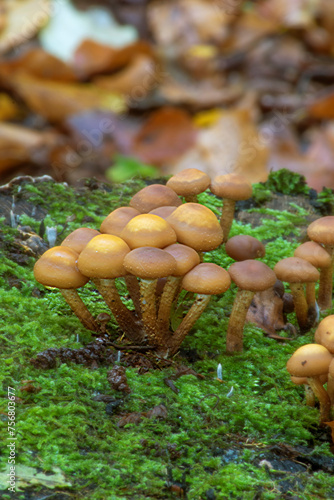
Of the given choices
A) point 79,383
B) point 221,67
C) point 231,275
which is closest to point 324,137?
point 221,67

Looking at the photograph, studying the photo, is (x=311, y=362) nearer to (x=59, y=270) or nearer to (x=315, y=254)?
(x=315, y=254)

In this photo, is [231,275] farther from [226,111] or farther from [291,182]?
[226,111]

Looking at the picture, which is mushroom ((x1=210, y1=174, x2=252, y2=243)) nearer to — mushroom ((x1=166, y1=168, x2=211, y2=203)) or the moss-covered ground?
mushroom ((x1=166, y1=168, x2=211, y2=203))

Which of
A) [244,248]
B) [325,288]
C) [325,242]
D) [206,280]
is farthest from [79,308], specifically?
[325,288]

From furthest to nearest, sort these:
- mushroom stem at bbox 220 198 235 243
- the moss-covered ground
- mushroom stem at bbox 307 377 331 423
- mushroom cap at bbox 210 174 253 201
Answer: mushroom stem at bbox 220 198 235 243 < mushroom cap at bbox 210 174 253 201 < mushroom stem at bbox 307 377 331 423 < the moss-covered ground

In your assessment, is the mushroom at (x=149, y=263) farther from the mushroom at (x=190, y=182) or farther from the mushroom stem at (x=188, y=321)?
the mushroom at (x=190, y=182)

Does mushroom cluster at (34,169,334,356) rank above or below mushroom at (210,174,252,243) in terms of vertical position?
below

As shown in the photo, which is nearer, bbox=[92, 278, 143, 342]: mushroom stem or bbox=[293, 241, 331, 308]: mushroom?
bbox=[92, 278, 143, 342]: mushroom stem

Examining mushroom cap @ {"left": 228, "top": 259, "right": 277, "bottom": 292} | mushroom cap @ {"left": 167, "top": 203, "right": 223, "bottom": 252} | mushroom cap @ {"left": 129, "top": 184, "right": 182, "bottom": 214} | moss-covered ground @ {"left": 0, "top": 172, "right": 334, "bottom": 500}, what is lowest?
moss-covered ground @ {"left": 0, "top": 172, "right": 334, "bottom": 500}

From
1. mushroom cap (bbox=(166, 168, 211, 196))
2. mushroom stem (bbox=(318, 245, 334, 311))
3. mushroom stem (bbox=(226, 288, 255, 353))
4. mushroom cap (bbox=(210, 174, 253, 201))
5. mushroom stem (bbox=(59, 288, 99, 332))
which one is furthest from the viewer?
mushroom stem (bbox=(318, 245, 334, 311))

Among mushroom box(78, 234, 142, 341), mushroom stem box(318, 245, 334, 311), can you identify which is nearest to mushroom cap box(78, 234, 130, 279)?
mushroom box(78, 234, 142, 341)
